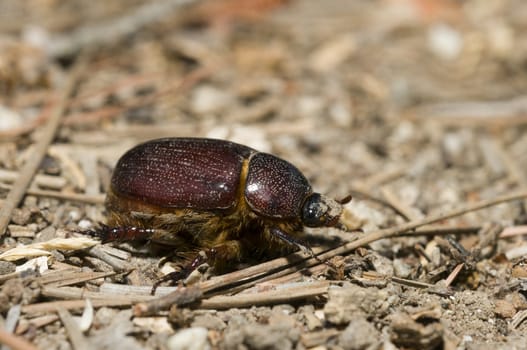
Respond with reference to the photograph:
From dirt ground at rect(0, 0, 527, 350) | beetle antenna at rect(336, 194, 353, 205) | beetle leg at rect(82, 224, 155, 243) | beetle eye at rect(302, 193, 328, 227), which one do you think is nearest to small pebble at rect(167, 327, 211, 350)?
dirt ground at rect(0, 0, 527, 350)

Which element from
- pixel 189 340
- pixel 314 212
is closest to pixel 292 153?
pixel 314 212

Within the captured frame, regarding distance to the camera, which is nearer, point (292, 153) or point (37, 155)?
point (37, 155)

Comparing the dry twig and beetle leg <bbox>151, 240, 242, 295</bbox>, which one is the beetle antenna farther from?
the dry twig

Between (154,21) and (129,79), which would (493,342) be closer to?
(129,79)

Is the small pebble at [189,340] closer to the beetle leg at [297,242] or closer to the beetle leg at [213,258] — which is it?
the beetle leg at [213,258]

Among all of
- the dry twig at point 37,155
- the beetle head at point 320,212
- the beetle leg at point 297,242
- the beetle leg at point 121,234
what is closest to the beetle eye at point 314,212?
the beetle head at point 320,212

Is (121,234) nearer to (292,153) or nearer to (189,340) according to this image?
(189,340)

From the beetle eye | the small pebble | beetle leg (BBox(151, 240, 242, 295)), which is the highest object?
the beetle eye
